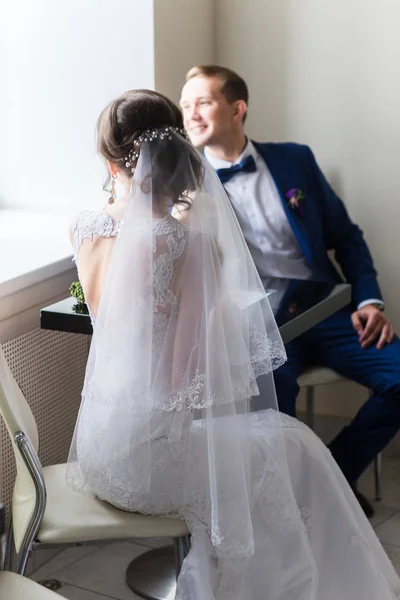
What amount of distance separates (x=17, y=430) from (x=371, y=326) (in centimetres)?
154

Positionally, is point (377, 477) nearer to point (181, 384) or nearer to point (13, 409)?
point (181, 384)

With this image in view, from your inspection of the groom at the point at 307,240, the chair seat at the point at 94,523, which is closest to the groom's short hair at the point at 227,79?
the groom at the point at 307,240

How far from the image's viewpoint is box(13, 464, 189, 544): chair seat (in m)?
1.98

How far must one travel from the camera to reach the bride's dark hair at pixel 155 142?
80.5 inches

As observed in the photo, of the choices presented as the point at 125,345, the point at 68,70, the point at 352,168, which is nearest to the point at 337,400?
the point at 352,168

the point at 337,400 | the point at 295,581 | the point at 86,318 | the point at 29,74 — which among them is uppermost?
the point at 29,74

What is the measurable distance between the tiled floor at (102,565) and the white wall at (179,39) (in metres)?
1.46

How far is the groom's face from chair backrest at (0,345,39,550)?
1.33 meters

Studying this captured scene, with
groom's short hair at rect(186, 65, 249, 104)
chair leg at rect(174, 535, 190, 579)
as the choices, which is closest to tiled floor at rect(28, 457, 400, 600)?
chair leg at rect(174, 535, 190, 579)

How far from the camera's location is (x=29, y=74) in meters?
3.26

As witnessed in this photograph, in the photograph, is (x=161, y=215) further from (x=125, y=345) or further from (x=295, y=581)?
(x=295, y=581)

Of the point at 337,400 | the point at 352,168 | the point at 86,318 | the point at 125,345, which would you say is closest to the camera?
the point at 125,345

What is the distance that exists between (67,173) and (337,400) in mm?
Result: 1311

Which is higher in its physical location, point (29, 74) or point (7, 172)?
point (29, 74)
